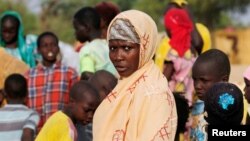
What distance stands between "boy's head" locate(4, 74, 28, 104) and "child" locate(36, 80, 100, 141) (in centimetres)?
114

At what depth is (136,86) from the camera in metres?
5.19

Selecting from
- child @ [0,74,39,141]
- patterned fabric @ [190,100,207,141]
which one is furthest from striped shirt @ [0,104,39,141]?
patterned fabric @ [190,100,207,141]

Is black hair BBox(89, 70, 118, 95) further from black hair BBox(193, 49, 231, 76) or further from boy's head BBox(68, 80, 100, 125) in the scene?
black hair BBox(193, 49, 231, 76)

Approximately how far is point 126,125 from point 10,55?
3855 millimetres

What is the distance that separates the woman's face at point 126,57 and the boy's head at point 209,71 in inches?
40.2

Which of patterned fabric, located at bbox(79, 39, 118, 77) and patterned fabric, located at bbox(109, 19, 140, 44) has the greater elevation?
patterned fabric, located at bbox(109, 19, 140, 44)


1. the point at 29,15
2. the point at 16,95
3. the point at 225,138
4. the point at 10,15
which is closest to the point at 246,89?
the point at 225,138

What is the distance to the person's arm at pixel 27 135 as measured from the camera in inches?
286

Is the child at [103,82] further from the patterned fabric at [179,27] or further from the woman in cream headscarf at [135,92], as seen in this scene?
the woman in cream headscarf at [135,92]

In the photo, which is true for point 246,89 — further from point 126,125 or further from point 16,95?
point 16,95

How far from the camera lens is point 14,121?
7.42 meters

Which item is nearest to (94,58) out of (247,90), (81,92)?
(81,92)

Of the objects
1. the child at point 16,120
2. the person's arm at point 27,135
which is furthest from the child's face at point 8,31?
the person's arm at point 27,135

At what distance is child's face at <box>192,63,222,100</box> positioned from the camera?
242 inches
